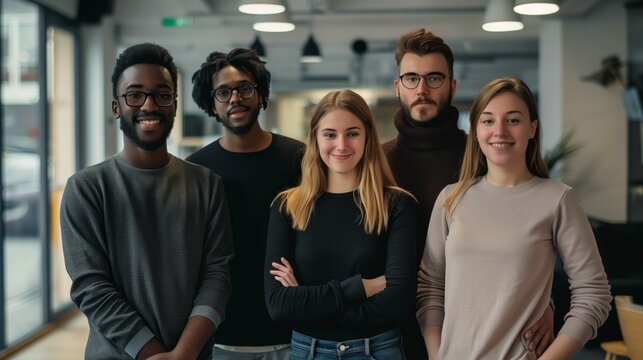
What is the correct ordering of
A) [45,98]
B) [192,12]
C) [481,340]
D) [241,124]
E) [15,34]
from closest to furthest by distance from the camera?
1. [481,340]
2. [241,124]
3. [15,34]
4. [45,98]
5. [192,12]

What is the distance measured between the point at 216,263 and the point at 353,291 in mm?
415

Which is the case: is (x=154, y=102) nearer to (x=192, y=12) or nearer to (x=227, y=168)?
(x=227, y=168)

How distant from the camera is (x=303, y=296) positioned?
76.7 inches

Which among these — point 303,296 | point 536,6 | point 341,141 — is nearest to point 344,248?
point 303,296

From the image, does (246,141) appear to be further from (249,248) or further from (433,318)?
(433,318)

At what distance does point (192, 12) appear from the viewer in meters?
7.50

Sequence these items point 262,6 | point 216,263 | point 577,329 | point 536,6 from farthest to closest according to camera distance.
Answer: point 262,6 < point 536,6 < point 216,263 < point 577,329

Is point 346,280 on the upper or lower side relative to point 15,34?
lower

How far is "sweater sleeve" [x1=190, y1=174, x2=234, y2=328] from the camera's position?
201 cm

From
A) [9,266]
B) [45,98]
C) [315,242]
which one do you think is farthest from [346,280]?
[45,98]

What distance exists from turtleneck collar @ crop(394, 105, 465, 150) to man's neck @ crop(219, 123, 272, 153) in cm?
46

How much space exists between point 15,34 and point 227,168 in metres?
3.80

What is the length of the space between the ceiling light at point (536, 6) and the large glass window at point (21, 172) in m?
3.44

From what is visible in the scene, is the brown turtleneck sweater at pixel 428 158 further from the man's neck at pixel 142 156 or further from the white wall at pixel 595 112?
the white wall at pixel 595 112
